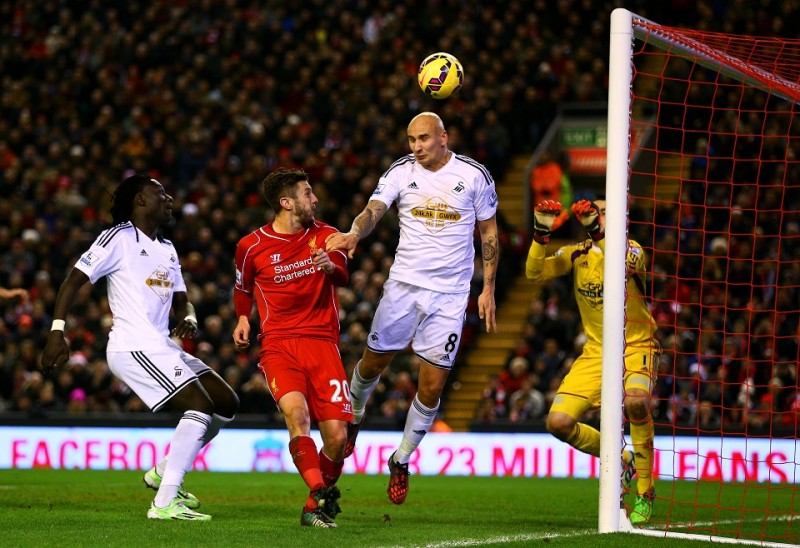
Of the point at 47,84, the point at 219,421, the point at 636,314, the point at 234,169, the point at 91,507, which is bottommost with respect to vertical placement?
the point at 91,507

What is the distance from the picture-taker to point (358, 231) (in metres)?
8.86

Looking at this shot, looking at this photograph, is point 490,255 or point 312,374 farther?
point 490,255

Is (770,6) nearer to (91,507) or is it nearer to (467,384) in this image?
(467,384)

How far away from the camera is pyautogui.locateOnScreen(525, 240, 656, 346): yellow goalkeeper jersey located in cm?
985

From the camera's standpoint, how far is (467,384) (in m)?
20.6

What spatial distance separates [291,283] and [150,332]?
1119mm

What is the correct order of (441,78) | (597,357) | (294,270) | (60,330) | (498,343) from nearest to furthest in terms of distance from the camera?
(60,330) → (294,270) → (441,78) → (597,357) → (498,343)

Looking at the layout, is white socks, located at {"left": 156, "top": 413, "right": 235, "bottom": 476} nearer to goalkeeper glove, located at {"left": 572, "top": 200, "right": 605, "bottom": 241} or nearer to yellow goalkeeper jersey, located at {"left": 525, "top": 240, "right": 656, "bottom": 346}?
yellow goalkeeper jersey, located at {"left": 525, "top": 240, "right": 656, "bottom": 346}

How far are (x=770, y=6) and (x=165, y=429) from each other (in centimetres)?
1281

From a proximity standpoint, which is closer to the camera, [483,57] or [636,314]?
[636,314]

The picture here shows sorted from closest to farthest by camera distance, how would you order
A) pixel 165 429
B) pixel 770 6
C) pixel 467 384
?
pixel 165 429 < pixel 467 384 < pixel 770 6

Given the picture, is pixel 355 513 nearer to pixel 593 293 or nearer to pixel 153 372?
pixel 153 372

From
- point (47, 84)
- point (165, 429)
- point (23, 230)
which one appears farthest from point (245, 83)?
point (165, 429)

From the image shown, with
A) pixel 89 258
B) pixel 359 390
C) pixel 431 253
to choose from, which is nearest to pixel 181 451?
pixel 89 258
